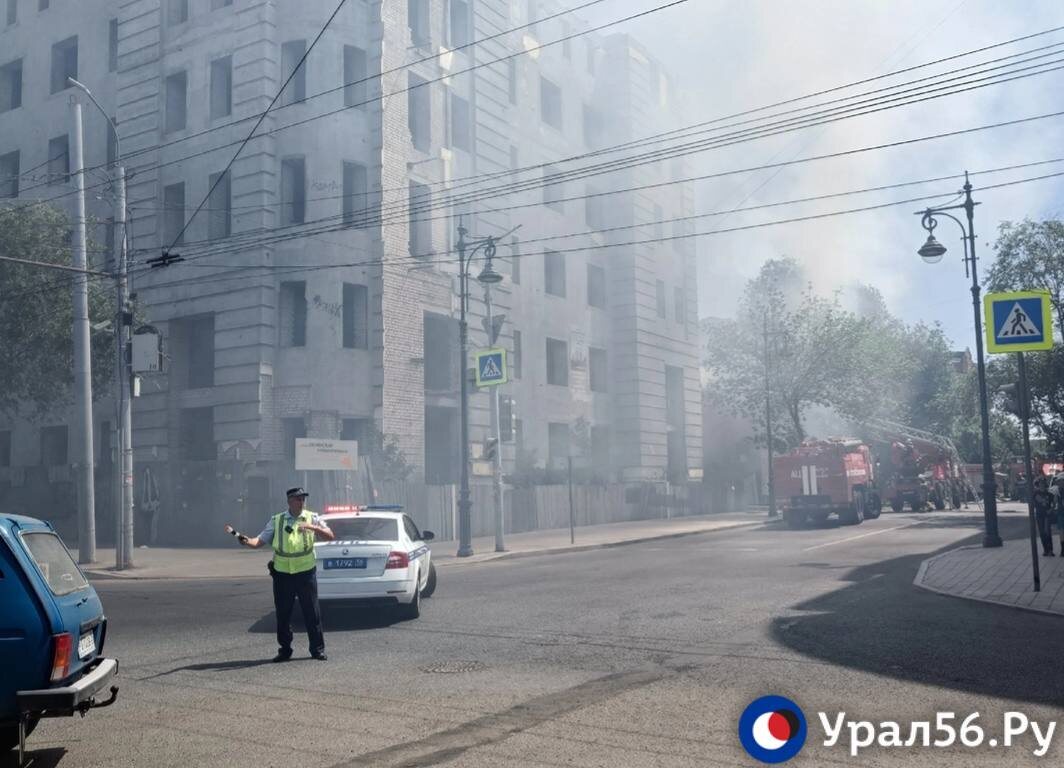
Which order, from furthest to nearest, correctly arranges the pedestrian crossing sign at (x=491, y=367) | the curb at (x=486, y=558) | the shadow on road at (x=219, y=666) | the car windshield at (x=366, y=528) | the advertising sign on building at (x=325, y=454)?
the advertising sign on building at (x=325, y=454)
the pedestrian crossing sign at (x=491, y=367)
the curb at (x=486, y=558)
the car windshield at (x=366, y=528)
the shadow on road at (x=219, y=666)

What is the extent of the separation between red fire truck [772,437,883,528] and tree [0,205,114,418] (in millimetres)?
22165

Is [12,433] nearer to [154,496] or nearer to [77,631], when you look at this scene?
[154,496]

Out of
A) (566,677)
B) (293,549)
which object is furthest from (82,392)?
(566,677)

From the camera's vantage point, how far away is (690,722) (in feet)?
22.5

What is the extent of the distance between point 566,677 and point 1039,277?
39.9 meters

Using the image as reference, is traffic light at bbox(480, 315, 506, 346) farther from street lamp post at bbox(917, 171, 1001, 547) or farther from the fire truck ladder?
the fire truck ladder

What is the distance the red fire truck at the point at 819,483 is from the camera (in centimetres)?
3456

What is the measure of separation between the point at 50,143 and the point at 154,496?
14970 mm

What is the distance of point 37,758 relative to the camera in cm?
638

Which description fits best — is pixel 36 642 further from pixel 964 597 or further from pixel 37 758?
pixel 964 597

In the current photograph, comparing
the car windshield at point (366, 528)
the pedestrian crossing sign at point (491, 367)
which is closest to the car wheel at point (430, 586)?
the car windshield at point (366, 528)

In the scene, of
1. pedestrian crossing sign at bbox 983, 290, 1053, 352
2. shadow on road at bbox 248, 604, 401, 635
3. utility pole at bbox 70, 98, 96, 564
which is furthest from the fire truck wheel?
shadow on road at bbox 248, 604, 401, 635

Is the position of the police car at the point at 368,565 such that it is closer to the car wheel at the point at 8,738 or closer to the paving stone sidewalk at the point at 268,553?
the car wheel at the point at 8,738

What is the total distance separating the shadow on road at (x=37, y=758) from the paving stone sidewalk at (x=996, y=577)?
10.4 metres
